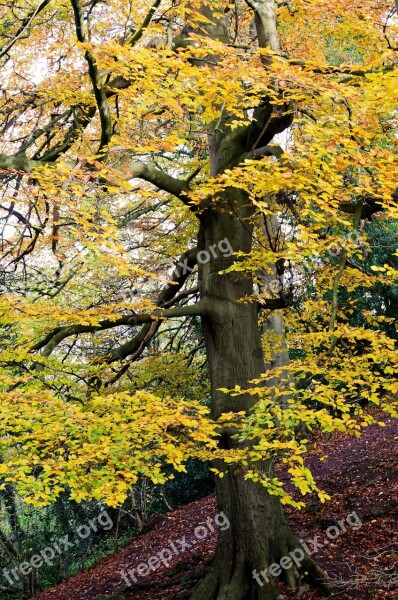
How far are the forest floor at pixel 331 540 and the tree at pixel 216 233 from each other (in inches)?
30.2

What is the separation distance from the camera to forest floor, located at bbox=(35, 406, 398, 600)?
6.46 metres

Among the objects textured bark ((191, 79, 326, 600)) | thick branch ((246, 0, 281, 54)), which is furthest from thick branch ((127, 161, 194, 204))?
thick branch ((246, 0, 281, 54))

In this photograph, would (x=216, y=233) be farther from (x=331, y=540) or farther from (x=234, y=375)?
(x=331, y=540)

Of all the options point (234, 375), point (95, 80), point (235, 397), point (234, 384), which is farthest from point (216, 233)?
point (95, 80)

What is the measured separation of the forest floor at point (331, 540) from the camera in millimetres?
6461

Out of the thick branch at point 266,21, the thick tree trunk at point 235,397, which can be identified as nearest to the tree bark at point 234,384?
the thick tree trunk at point 235,397

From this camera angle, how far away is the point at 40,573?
13.4 metres

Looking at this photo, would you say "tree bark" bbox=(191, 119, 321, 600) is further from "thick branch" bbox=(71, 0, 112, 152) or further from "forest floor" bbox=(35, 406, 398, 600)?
"thick branch" bbox=(71, 0, 112, 152)

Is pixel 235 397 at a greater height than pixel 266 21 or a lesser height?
lesser

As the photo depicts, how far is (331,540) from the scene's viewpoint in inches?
302

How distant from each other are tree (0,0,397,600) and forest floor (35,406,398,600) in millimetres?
766

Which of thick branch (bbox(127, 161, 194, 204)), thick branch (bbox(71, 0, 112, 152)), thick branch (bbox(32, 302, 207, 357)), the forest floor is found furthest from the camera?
the forest floor

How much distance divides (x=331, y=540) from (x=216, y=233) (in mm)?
4599

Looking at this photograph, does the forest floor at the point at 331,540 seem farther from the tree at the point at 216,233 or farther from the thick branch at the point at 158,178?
the thick branch at the point at 158,178
